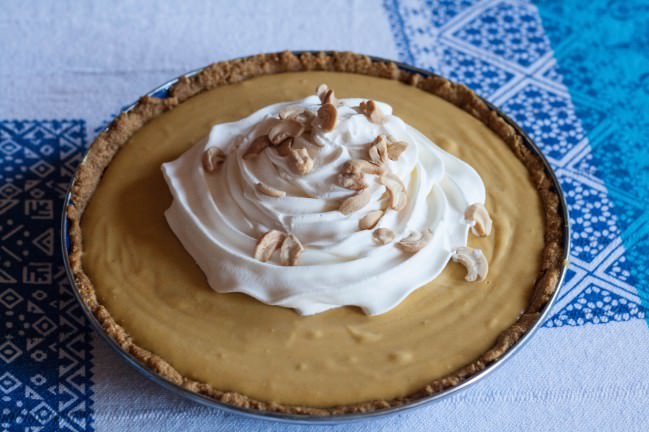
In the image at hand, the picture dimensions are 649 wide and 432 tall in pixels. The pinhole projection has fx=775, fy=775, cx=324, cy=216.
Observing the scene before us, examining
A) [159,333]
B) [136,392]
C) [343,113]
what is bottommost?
[136,392]

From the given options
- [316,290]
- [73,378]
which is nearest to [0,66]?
[73,378]

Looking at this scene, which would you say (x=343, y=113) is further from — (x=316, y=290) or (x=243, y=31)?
(x=243, y=31)

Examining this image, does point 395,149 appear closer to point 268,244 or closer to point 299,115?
point 299,115

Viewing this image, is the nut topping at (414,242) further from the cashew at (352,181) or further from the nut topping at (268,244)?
the nut topping at (268,244)

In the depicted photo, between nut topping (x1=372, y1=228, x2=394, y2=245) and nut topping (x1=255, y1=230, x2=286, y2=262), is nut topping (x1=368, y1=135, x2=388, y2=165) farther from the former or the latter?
nut topping (x1=255, y1=230, x2=286, y2=262)

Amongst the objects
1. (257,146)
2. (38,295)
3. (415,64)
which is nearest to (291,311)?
(257,146)

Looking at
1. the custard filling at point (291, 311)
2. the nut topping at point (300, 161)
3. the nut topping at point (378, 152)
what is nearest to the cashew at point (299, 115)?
the nut topping at point (300, 161)
